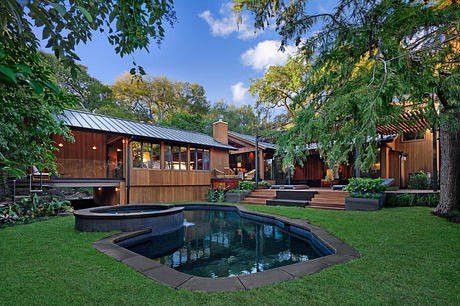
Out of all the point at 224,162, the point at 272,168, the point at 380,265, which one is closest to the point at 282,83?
the point at 272,168

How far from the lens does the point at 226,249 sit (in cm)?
559

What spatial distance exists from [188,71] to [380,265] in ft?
95.9

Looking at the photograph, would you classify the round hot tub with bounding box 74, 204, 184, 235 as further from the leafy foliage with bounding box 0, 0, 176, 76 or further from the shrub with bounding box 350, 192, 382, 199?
the shrub with bounding box 350, 192, 382, 199

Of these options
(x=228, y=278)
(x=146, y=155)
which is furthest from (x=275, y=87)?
(x=228, y=278)

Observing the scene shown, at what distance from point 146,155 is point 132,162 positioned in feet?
3.19

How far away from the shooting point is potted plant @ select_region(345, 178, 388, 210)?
867 cm

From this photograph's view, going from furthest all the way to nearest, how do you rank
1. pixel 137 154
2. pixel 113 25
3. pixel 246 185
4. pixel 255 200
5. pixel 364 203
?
pixel 246 185 < pixel 255 200 < pixel 137 154 < pixel 364 203 < pixel 113 25

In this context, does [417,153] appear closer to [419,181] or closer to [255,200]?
[419,181]

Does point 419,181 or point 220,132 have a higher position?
point 220,132

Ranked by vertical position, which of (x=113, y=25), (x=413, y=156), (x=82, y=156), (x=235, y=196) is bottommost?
(x=235, y=196)

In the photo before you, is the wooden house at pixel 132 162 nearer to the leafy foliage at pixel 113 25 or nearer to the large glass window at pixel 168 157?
the large glass window at pixel 168 157

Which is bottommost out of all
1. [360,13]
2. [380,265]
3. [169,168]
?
[380,265]

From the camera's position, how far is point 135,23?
255 centimetres

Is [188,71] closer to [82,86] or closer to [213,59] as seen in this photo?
[213,59]
